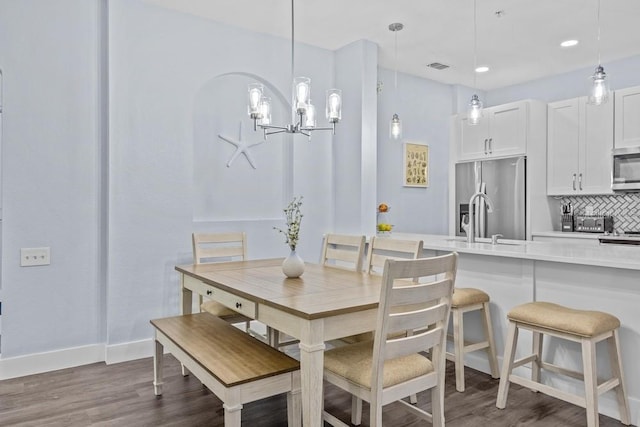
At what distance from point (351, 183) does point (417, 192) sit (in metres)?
1.40

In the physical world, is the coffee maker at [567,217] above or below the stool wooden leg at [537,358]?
above

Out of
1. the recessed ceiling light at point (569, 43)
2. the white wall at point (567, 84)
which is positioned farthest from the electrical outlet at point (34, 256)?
→ the white wall at point (567, 84)

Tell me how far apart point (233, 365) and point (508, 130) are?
4.31 m

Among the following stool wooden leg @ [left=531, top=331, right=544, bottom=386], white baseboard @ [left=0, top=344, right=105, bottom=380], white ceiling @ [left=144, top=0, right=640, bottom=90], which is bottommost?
white baseboard @ [left=0, top=344, right=105, bottom=380]

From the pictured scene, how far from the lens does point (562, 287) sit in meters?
2.66

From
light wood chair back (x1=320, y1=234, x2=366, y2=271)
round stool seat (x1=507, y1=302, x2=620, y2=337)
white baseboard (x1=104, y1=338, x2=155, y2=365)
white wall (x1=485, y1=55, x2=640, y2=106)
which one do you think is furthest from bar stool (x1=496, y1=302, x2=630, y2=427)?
white wall (x1=485, y1=55, x2=640, y2=106)

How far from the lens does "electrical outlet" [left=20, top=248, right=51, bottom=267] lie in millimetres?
3059

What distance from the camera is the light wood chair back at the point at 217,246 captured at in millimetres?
3307

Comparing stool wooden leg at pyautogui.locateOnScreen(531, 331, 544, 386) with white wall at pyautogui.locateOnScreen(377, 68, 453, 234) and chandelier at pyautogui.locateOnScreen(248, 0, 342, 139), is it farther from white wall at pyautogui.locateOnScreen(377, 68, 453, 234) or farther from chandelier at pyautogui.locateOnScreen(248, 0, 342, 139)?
white wall at pyautogui.locateOnScreen(377, 68, 453, 234)

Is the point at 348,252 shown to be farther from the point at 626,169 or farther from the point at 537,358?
the point at 626,169

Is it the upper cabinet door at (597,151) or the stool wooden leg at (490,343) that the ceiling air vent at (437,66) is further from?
the stool wooden leg at (490,343)

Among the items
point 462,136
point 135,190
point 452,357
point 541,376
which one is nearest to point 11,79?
point 135,190

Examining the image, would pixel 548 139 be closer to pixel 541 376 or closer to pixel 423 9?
pixel 423 9

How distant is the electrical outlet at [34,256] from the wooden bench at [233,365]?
1.15 m
